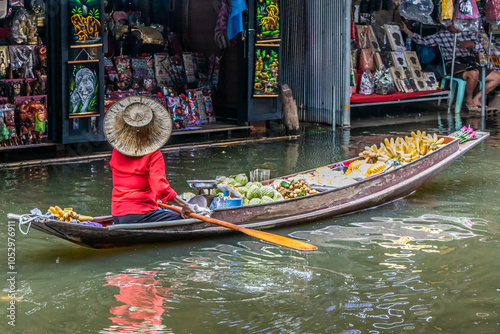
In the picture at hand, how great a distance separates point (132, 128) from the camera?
21.4 ft

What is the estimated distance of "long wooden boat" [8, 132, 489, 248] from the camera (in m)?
6.35

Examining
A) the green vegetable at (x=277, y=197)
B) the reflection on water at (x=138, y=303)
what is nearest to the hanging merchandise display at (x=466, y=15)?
the green vegetable at (x=277, y=197)

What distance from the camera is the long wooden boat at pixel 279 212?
6348mm

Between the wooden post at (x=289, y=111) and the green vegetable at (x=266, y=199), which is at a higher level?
the wooden post at (x=289, y=111)

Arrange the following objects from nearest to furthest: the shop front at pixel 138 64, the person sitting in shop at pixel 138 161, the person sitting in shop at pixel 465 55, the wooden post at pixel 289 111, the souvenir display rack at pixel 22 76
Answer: the person sitting in shop at pixel 138 161 < the souvenir display rack at pixel 22 76 < the shop front at pixel 138 64 < the wooden post at pixel 289 111 < the person sitting in shop at pixel 465 55

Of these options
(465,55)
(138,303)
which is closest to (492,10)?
(465,55)

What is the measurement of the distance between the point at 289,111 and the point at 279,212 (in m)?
6.22

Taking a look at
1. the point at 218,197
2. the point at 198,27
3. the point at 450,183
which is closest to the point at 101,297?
the point at 218,197

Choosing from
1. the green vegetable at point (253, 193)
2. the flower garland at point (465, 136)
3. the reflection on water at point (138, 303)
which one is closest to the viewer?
the reflection on water at point (138, 303)

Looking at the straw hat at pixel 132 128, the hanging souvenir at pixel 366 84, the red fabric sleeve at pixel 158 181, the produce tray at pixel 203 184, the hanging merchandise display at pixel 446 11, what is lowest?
the produce tray at pixel 203 184

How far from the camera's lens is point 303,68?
47.4 feet

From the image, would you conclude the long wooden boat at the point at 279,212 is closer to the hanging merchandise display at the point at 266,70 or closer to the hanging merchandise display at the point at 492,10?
the hanging merchandise display at the point at 266,70

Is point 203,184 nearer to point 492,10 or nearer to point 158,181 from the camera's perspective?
point 158,181

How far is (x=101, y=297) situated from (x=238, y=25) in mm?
7674
